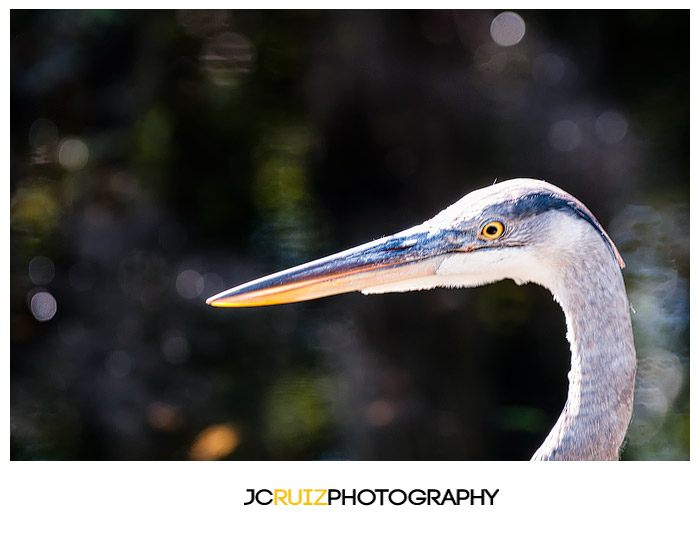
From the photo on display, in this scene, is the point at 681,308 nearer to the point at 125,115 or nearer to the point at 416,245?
the point at 416,245

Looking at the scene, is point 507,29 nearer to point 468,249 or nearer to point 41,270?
point 468,249

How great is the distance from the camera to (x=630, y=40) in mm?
1988

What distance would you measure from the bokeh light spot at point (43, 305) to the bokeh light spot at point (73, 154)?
367 mm

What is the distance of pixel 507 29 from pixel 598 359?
1.25 m

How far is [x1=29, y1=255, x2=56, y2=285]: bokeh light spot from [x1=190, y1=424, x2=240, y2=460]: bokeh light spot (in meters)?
0.62

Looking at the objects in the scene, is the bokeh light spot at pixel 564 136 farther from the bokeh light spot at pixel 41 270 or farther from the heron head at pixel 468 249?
the bokeh light spot at pixel 41 270

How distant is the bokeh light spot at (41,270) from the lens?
199cm

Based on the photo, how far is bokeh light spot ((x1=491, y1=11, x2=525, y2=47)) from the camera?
196 cm

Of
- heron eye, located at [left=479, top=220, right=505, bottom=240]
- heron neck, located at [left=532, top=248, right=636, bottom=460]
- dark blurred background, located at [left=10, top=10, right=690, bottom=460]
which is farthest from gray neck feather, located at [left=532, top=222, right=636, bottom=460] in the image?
dark blurred background, located at [left=10, top=10, right=690, bottom=460]

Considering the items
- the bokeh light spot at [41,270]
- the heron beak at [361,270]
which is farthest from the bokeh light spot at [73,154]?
the heron beak at [361,270]

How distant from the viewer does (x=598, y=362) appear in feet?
3.22
